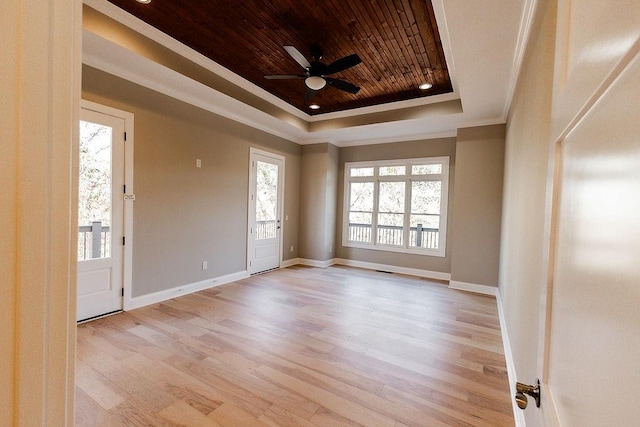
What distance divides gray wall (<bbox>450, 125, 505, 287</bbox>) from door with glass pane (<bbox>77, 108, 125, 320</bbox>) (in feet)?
15.8

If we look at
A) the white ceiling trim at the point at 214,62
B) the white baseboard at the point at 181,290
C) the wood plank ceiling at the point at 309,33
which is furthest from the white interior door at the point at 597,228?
the white baseboard at the point at 181,290

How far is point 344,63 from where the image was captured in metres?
3.00

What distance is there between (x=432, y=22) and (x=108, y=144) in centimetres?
363

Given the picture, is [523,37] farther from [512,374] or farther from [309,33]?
[512,374]

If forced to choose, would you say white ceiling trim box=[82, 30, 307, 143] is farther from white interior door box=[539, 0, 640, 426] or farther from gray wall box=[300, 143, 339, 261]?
white interior door box=[539, 0, 640, 426]

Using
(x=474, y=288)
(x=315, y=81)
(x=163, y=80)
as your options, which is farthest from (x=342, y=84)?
(x=474, y=288)

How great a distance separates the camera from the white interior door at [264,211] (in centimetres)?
515

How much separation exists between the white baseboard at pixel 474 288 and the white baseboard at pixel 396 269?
20.2 inches

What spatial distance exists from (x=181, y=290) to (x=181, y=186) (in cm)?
146

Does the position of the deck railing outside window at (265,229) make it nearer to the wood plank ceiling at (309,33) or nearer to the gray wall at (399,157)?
the gray wall at (399,157)

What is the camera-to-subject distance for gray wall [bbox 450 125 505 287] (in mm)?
4410

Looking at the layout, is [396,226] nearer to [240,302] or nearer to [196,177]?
[240,302]

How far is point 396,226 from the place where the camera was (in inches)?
230

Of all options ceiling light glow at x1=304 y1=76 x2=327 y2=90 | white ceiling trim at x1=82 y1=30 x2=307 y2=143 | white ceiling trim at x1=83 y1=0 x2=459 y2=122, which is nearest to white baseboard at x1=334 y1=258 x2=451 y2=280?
white ceiling trim at x1=83 y1=0 x2=459 y2=122
